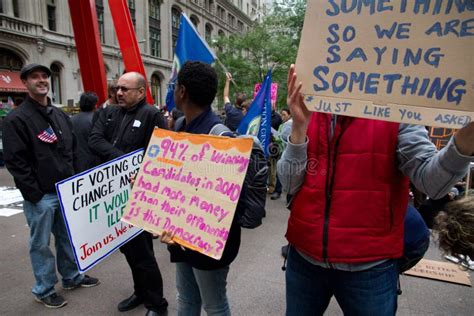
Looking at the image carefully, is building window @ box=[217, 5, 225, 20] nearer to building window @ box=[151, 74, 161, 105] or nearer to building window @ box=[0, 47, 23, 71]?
building window @ box=[151, 74, 161, 105]

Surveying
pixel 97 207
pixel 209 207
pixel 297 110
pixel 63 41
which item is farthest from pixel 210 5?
pixel 297 110

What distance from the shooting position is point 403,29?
3.83 ft

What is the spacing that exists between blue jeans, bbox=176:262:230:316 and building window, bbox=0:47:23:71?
82.8 feet

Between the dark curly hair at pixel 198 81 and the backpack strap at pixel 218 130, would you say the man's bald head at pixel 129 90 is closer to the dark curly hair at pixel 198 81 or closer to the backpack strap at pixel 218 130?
the dark curly hair at pixel 198 81

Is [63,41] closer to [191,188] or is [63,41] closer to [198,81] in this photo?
[198,81]

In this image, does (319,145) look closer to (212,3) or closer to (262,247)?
(262,247)

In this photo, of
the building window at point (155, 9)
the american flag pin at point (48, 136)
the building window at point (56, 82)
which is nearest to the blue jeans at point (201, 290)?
the american flag pin at point (48, 136)

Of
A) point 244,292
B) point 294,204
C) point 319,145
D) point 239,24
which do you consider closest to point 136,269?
point 244,292

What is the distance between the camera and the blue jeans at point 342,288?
4.67ft

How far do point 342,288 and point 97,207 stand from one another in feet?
5.55

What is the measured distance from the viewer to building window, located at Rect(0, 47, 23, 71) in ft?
72.1

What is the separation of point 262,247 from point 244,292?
1155 mm

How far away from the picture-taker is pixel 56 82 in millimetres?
25266

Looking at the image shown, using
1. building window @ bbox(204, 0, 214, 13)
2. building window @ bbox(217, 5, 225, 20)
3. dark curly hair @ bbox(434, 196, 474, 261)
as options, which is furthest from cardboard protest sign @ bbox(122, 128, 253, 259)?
building window @ bbox(217, 5, 225, 20)
